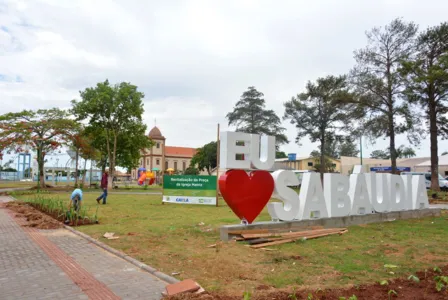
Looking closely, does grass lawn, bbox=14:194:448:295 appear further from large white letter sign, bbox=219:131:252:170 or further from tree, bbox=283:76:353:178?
tree, bbox=283:76:353:178

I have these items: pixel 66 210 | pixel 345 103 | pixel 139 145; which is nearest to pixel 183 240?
pixel 66 210

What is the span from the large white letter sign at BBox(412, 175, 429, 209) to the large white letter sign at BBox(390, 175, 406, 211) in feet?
3.23

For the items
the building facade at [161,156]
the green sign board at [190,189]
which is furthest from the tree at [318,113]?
the building facade at [161,156]

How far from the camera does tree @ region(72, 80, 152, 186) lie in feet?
126

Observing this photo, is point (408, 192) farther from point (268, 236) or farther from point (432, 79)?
point (432, 79)

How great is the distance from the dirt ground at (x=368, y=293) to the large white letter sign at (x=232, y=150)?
4.54 meters

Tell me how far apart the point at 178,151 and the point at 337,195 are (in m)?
108

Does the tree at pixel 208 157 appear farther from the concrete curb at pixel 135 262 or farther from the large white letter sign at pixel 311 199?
the concrete curb at pixel 135 262

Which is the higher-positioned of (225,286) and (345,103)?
(345,103)

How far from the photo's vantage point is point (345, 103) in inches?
1292

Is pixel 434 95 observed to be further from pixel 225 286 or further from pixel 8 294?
pixel 8 294

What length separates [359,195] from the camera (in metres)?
12.5

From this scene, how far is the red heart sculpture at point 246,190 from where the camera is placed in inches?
373

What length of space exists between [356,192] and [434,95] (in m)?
21.8
